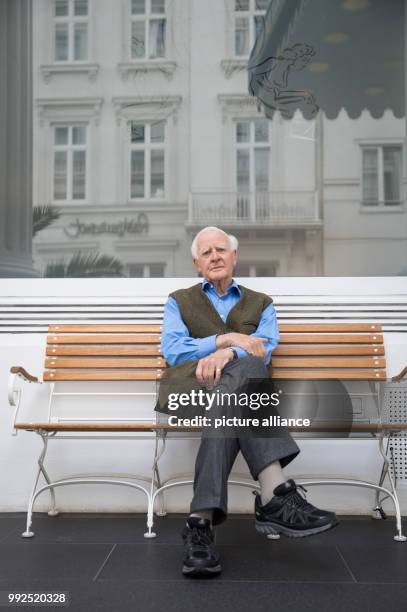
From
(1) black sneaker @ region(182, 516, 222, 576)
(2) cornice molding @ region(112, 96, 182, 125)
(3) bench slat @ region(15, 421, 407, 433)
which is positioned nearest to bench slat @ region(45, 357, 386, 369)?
(3) bench slat @ region(15, 421, 407, 433)

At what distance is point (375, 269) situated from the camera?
4.17 metres

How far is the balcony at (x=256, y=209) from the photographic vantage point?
4.25m

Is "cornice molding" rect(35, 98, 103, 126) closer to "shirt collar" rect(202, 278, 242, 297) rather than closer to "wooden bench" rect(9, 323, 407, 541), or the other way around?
"wooden bench" rect(9, 323, 407, 541)

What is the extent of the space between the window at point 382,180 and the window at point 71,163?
1.84 metres

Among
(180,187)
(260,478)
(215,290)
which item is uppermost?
(180,187)

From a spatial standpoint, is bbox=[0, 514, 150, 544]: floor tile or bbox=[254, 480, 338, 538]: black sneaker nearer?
bbox=[254, 480, 338, 538]: black sneaker

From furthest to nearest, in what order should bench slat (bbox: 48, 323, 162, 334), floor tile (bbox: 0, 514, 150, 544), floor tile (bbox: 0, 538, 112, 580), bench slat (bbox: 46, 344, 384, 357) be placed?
bench slat (bbox: 48, 323, 162, 334)
bench slat (bbox: 46, 344, 384, 357)
floor tile (bbox: 0, 514, 150, 544)
floor tile (bbox: 0, 538, 112, 580)

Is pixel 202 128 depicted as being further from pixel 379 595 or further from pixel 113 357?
pixel 379 595

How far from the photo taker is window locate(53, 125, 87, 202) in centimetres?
434

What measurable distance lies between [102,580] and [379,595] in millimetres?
1029

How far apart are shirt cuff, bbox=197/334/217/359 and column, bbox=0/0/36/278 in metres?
1.79

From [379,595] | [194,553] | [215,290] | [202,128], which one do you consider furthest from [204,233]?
[379,595]

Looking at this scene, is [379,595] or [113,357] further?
[113,357]

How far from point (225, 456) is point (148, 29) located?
3.05m
